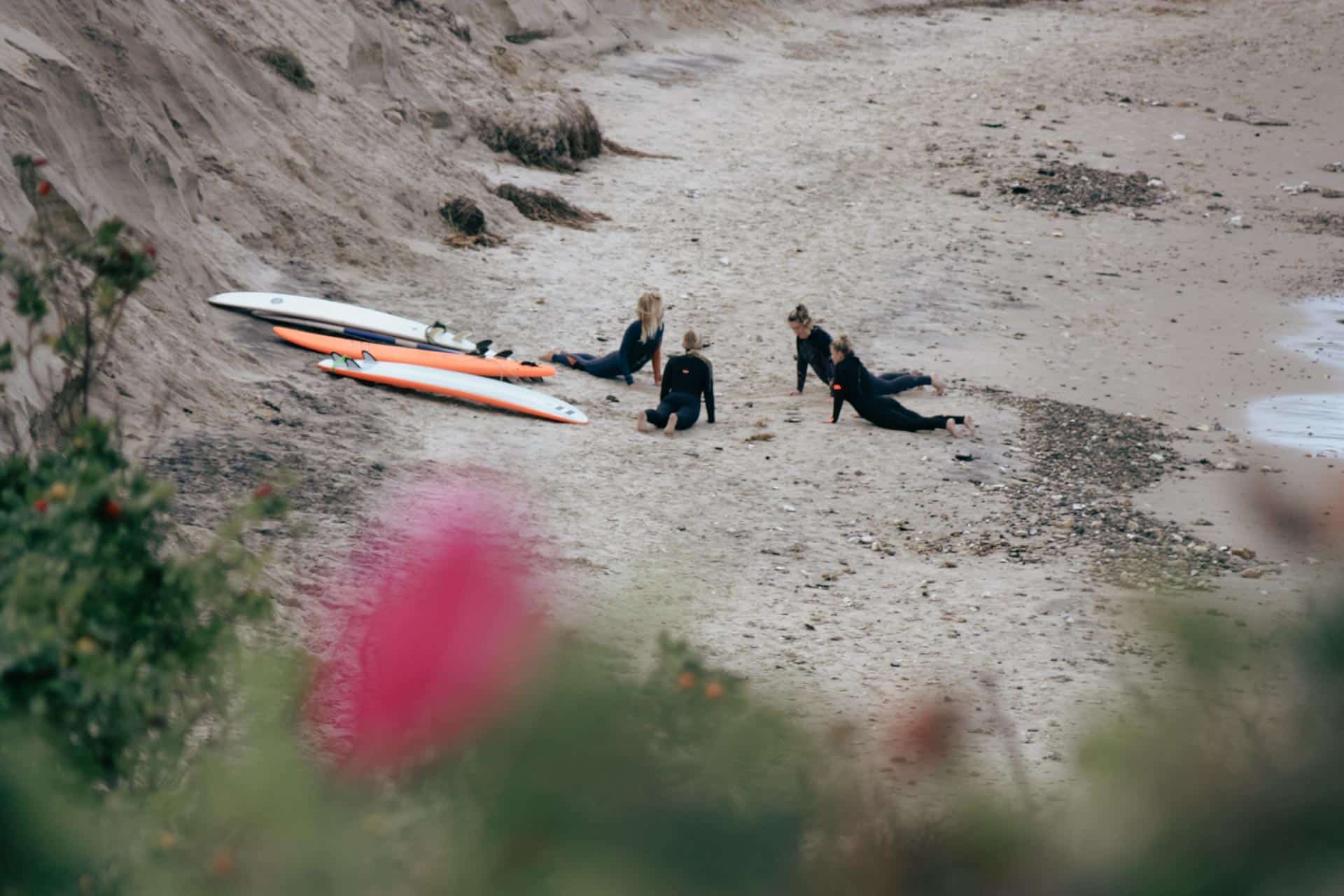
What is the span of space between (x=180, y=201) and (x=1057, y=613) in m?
8.14

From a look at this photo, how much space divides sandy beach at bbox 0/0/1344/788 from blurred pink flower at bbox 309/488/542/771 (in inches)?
10.4

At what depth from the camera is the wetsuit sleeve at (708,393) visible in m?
10.8

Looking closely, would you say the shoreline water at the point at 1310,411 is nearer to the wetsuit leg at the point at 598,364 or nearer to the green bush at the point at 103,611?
the wetsuit leg at the point at 598,364

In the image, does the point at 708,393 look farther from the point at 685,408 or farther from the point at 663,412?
the point at 663,412

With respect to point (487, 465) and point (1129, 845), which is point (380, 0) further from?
point (1129, 845)

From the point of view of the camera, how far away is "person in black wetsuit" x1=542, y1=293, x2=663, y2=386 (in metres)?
11.7

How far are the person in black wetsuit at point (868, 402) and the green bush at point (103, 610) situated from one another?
327 inches

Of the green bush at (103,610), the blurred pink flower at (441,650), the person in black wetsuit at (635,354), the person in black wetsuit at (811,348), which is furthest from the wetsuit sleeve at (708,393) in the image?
the blurred pink flower at (441,650)

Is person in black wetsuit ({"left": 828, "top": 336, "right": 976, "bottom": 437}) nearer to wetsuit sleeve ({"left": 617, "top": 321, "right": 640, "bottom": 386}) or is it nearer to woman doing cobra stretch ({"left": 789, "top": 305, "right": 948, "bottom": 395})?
woman doing cobra stretch ({"left": 789, "top": 305, "right": 948, "bottom": 395})

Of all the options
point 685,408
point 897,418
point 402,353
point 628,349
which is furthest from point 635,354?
point 897,418

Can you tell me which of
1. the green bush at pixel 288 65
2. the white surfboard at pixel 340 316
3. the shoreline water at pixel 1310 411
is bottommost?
the shoreline water at pixel 1310 411

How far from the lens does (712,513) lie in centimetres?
902

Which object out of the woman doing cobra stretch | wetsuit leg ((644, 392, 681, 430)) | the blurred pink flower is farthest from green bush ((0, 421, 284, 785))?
the woman doing cobra stretch

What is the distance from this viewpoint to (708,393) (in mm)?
10906
